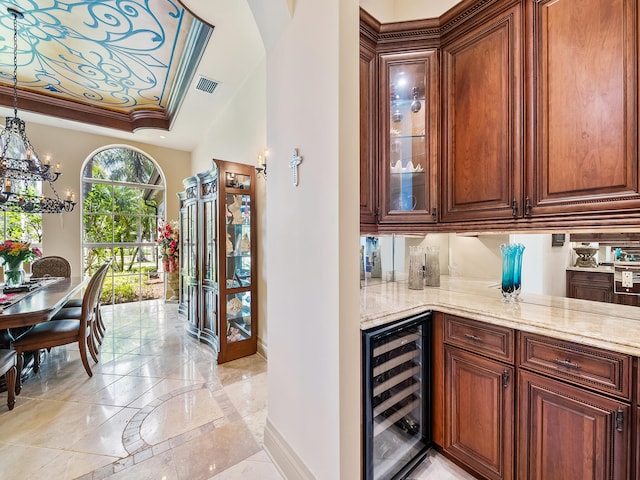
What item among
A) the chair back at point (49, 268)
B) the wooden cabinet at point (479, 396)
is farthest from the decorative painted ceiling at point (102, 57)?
the wooden cabinet at point (479, 396)

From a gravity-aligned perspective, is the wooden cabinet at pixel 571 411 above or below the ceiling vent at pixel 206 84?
below

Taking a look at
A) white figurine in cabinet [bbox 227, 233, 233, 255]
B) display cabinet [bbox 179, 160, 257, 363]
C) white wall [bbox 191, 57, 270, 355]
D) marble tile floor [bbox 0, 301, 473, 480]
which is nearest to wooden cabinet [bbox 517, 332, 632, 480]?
marble tile floor [bbox 0, 301, 473, 480]

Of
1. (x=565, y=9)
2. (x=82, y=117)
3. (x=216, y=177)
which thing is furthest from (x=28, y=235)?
(x=565, y=9)

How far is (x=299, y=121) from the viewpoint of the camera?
138cm

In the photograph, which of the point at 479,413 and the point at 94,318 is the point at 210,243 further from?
the point at 479,413

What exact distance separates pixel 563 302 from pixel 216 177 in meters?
3.16

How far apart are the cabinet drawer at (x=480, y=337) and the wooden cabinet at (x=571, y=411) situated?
7 cm

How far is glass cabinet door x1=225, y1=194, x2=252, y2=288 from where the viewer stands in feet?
10.1

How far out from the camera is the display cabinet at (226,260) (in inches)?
115

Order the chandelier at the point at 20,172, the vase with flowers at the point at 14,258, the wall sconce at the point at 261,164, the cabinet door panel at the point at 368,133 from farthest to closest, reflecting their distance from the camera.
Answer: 1. the wall sconce at the point at 261,164
2. the chandelier at the point at 20,172
3. the vase with flowers at the point at 14,258
4. the cabinet door panel at the point at 368,133

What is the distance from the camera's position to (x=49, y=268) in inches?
152

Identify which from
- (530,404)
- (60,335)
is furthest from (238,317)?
(530,404)

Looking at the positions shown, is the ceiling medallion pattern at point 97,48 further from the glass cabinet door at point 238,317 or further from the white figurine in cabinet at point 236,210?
the glass cabinet door at point 238,317

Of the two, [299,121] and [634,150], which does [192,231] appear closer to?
[299,121]
